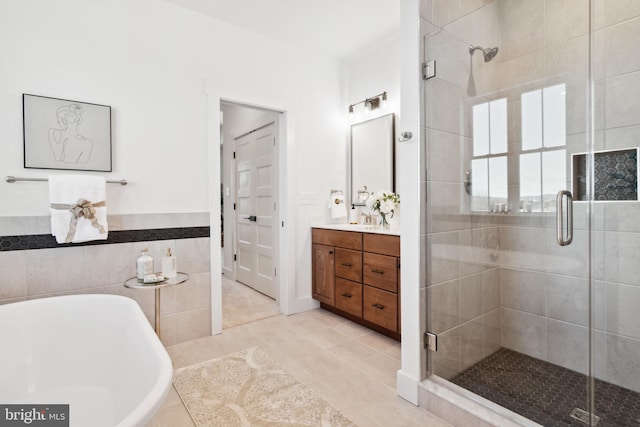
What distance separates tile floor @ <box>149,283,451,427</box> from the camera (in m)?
1.73

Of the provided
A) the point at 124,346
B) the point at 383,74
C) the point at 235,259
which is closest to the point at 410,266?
the point at 124,346

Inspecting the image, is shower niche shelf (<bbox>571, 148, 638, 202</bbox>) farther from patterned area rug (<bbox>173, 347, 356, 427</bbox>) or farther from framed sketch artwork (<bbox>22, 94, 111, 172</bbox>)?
framed sketch artwork (<bbox>22, 94, 111, 172</bbox>)

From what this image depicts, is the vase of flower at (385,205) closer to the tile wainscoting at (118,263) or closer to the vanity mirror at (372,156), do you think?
the vanity mirror at (372,156)

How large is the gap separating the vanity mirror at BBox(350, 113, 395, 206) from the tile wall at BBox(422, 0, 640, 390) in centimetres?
127

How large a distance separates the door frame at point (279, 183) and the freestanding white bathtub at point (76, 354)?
37.9 inches

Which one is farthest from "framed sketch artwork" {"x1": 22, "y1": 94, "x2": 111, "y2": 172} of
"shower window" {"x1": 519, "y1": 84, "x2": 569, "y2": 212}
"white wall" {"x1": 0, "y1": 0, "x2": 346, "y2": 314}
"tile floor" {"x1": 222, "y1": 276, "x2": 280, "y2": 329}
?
"shower window" {"x1": 519, "y1": 84, "x2": 569, "y2": 212}

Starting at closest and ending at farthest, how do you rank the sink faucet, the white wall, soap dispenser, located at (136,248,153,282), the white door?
the white wall < soap dispenser, located at (136,248,153,282) < the sink faucet < the white door

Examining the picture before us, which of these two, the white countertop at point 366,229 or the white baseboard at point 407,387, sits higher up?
the white countertop at point 366,229

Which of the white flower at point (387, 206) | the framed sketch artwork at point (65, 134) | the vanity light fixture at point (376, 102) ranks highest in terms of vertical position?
the vanity light fixture at point (376, 102)

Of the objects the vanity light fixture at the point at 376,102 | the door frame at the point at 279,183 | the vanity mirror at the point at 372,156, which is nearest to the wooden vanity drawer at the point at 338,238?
the door frame at the point at 279,183

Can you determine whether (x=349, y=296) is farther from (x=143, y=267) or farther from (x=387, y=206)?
(x=143, y=267)

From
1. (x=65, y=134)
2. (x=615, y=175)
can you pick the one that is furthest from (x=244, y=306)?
(x=615, y=175)

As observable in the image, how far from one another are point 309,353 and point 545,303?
1.56 meters

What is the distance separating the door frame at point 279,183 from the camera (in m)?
2.75
